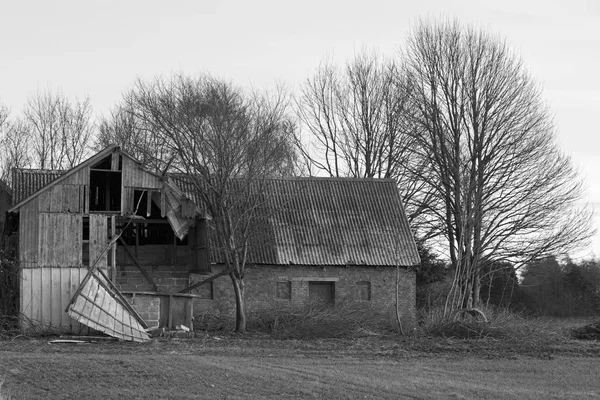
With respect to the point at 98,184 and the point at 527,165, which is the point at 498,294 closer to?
the point at 527,165

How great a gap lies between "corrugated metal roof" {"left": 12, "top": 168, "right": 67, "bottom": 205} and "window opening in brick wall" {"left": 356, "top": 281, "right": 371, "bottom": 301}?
40.8ft

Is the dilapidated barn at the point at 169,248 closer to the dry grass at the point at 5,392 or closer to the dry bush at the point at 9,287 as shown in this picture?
the dry bush at the point at 9,287

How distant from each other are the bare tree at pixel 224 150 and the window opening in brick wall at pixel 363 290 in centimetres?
506

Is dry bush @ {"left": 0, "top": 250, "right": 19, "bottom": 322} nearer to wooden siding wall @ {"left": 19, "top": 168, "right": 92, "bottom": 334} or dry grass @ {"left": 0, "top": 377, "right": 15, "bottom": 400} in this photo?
wooden siding wall @ {"left": 19, "top": 168, "right": 92, "bottom": 334}

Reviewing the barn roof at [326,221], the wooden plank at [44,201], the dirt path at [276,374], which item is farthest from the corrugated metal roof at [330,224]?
the dirt path at [276,374]

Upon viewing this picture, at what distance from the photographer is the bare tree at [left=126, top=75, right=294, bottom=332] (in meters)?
33.2

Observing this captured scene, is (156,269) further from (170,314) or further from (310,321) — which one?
(310,321)

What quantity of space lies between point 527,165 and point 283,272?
13183 millimetres

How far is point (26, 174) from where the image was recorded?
3541 centimetres

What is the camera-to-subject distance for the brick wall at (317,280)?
3634 centimetres

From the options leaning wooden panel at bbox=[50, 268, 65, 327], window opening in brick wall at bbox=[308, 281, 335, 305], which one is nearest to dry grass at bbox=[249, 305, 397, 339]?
window opening in brick wall at bbox=[308, 281, 335, 305]

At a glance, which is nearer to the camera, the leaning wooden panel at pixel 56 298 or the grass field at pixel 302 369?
the grass field at pixel 302 369

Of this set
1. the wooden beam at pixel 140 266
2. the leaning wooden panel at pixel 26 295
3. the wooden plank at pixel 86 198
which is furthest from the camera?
the wooden beam at pixel 140 266

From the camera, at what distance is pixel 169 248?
36656 millimetres
